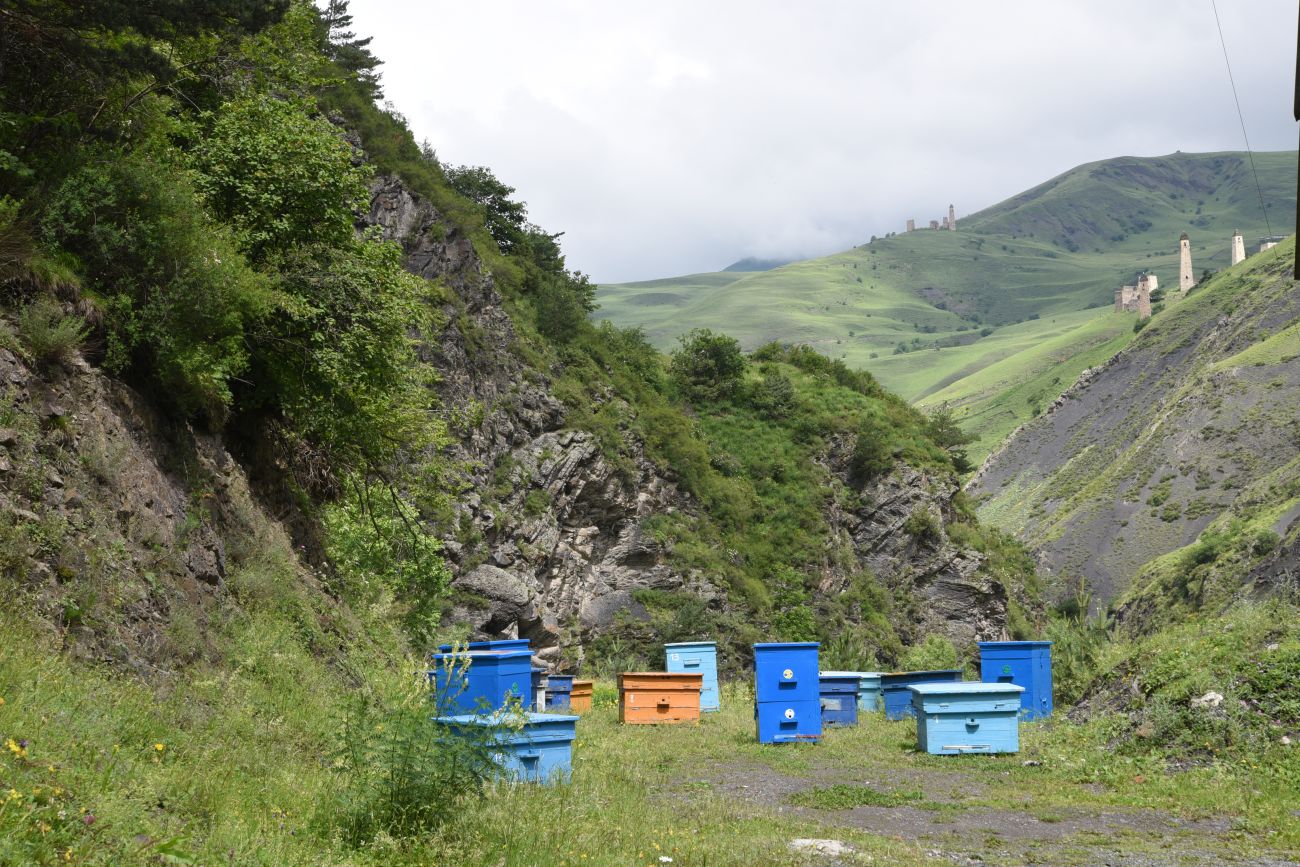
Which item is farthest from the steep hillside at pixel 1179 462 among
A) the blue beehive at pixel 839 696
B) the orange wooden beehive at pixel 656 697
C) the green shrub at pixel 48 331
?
the green shrub at pixel 48 331

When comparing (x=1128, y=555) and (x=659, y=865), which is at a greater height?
(x=659, y=865)

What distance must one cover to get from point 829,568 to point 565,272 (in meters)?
18.9

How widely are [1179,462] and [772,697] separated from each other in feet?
253

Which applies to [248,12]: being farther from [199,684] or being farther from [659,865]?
[659,865]

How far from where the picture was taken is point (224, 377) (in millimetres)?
12367

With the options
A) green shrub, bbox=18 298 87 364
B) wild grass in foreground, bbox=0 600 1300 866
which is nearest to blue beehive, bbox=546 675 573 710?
wild grass in foreground, bbox=0 600 1300 866

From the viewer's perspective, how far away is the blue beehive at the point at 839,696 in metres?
18.6

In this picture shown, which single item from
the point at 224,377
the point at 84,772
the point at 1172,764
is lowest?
the point at 1172,764

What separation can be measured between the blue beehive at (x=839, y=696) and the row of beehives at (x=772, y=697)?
19 mm

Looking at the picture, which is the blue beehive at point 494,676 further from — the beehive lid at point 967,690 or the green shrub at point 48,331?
the beehive lid at point 967,690

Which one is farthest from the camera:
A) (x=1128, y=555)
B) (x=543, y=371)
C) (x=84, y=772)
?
(x=1128, y=555)

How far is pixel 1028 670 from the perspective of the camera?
17.9 m

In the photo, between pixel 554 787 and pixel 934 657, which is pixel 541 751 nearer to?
pixel 554 787

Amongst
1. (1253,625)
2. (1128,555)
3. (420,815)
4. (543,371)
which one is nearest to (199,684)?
(420,815)
